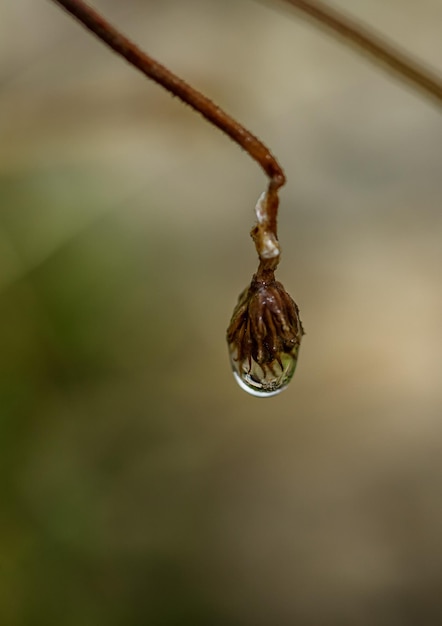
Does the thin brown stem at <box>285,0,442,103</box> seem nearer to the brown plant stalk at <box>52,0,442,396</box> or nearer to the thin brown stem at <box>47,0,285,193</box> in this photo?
the brown plant stalk at <box>52,0,442,396</box>

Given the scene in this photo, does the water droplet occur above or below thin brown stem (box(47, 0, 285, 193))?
below

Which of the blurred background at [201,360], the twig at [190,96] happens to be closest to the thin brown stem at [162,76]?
the twig at [190,96]

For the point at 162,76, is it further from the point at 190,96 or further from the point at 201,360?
the point at 201,360

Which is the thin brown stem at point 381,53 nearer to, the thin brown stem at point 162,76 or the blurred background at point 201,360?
the thin brown stem at point 162,76

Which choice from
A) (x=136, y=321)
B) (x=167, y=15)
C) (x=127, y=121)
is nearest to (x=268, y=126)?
(x=127, y=121)

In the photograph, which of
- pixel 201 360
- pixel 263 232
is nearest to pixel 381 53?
pixel 263 232

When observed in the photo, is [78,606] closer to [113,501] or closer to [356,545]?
[113,501]

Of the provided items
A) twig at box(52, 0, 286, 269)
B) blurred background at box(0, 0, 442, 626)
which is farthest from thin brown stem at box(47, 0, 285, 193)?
blurred background at box(0, 0, 442, 626)
